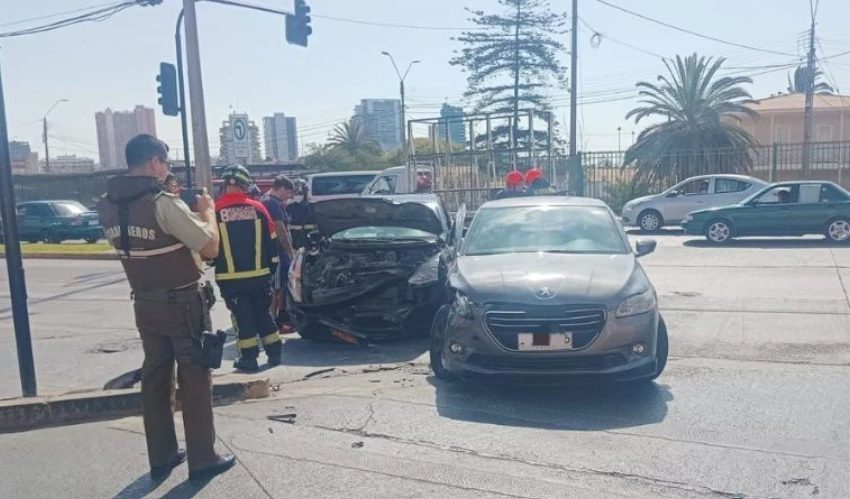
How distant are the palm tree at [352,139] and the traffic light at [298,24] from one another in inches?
1624

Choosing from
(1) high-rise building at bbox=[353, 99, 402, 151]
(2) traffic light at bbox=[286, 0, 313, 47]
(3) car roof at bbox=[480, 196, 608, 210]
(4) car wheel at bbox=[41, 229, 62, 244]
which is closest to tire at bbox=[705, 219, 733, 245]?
(2) traffic light at bbox=[286, 0, 313, 47]

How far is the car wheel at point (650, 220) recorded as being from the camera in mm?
21609

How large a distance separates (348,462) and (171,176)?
2.05 metres

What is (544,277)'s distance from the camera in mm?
6277

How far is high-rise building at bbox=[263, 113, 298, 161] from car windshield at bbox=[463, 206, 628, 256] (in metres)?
98.3

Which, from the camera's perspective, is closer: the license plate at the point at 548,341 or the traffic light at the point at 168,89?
the license plate at the point at 548,341

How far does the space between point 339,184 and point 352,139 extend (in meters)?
35.0

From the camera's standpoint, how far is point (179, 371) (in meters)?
4.55

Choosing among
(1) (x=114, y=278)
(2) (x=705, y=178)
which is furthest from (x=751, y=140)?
(1) (x=114, y=278)

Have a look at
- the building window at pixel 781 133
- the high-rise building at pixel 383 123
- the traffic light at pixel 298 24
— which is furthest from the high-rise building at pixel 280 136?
the traffic light at pixel 298 24

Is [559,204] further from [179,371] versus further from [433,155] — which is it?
[433,155]

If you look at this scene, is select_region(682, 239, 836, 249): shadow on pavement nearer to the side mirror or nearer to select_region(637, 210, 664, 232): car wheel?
select_region(637, 210, 664, 232): car wheel

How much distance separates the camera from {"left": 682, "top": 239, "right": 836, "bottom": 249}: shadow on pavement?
1639cm

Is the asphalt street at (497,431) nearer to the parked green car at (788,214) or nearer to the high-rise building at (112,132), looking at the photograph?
the parked green car at (788,214)
